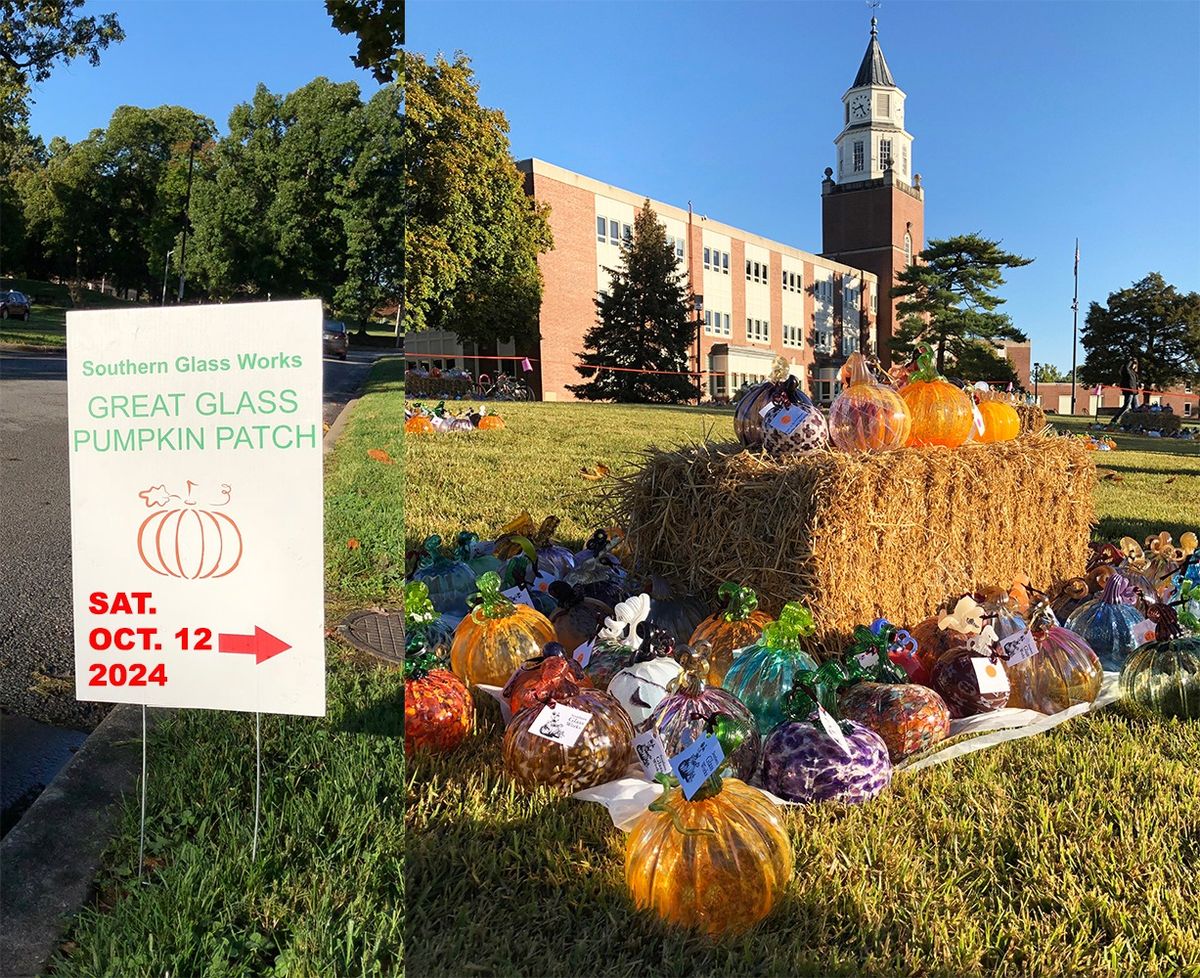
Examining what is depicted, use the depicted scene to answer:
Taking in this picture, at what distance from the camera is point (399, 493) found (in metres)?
5.86

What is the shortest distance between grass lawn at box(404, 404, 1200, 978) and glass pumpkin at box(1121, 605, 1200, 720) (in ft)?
0.24

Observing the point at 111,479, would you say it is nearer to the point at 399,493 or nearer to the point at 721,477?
the point at 721,477

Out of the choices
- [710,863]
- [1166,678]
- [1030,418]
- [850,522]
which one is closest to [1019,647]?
[1166,678]

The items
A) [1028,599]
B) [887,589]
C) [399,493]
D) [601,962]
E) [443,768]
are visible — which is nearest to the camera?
[601,962]

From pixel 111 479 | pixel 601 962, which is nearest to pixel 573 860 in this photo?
pixel 601 962

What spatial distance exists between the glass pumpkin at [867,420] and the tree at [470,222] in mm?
13344

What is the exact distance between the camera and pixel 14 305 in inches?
173

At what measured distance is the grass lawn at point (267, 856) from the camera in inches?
70.7

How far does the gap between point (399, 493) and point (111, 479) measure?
12.7ft

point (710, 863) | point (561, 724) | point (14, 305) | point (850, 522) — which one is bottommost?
point (710, 863)

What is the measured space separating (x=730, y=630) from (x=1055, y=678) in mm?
1124

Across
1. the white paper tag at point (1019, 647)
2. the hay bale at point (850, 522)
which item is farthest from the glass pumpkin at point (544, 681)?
the white paper tag at point (1019, 647)

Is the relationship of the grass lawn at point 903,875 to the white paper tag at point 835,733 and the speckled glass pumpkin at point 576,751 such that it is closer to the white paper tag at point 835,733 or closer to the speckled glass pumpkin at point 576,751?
the speckled glass pumpkin at point 576,751

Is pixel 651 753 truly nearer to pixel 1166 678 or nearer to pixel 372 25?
pixel 1166 678
